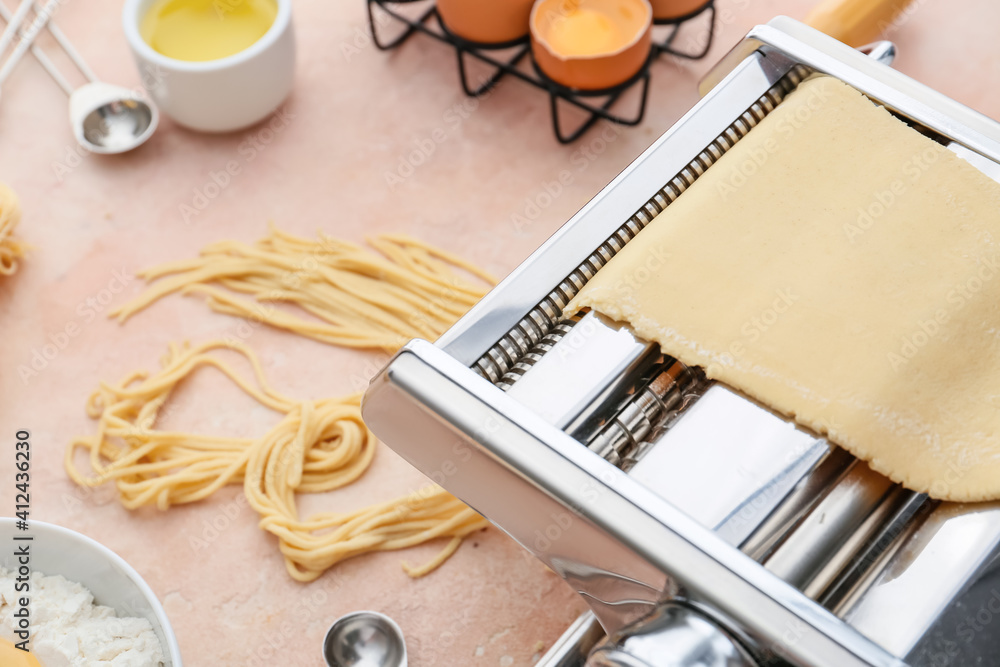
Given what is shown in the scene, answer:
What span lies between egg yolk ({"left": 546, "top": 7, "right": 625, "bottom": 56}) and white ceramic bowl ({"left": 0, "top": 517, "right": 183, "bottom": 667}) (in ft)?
2.82

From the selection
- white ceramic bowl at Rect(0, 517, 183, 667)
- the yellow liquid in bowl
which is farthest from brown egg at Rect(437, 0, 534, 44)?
white ceramic bowl at Rect(0, 517, 183, 667)

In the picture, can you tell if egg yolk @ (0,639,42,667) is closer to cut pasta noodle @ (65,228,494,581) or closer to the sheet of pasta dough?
cut pasta noodle @ (65,228,494,581)

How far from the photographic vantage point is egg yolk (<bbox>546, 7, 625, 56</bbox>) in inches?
48.7

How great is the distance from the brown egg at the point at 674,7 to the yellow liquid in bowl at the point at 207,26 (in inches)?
22.8

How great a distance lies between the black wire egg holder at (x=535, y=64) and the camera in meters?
1.26

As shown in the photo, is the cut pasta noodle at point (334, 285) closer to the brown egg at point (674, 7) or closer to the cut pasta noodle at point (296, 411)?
the cut pasta noodle at point (296, 411)

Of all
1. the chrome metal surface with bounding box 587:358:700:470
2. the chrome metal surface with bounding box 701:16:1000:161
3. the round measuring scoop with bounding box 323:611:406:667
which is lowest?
the round measuring scoop with bounding box 323:611:406:667

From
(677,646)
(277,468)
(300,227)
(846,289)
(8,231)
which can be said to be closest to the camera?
(677,646)

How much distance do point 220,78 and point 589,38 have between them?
1.76 ft

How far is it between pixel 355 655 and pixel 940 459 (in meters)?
0.66

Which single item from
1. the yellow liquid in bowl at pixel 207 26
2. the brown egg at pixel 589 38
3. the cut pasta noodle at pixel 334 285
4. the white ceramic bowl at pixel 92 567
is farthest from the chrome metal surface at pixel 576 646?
the yellow liquid in bowl at pixel 207 26

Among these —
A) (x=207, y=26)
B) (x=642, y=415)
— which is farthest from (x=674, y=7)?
(x=642, y=415)

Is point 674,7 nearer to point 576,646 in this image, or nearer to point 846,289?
point 846,289

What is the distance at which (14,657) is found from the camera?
742mm
